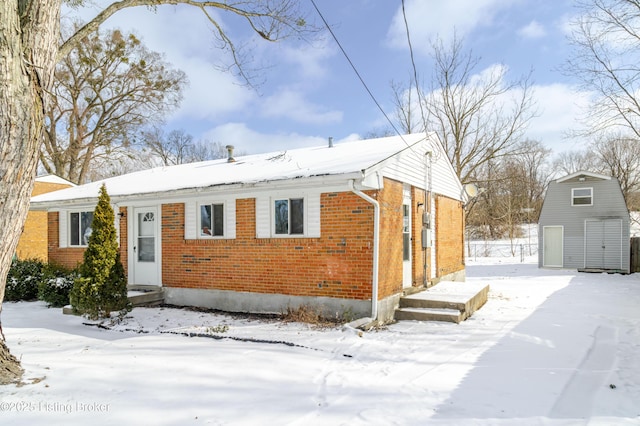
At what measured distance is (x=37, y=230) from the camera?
19.5 meters

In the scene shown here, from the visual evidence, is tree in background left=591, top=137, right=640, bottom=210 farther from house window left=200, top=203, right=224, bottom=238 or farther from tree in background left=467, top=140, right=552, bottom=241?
house window left=200, top=203, right=224, bottom=238

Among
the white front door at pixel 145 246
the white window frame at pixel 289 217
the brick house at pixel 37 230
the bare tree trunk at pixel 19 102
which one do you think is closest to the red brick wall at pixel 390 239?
the white window frame at pixel 289 217

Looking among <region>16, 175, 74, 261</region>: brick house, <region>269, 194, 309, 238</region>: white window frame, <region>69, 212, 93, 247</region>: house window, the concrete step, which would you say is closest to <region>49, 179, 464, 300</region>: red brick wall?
<region>269, 194, 309, 238</region>: white window frame

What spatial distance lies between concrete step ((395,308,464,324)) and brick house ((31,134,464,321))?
12.7 inches

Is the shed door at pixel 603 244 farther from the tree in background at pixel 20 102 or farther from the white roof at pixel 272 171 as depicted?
the tree in background at pixel 20 102

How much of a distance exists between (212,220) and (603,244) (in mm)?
17458

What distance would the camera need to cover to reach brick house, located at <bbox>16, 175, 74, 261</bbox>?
1866cm

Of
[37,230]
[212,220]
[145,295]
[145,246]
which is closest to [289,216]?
[212,220]

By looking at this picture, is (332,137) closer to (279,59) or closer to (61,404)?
(279,59)

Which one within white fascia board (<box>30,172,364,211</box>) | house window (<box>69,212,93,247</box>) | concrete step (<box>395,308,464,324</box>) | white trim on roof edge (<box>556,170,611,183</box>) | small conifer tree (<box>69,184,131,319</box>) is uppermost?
white trim on roof edge (<box>556,170,611,183</box>)

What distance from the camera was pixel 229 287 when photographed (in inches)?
351

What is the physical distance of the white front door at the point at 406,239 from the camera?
897 centimetres

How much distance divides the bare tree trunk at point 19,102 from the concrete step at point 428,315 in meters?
6.26

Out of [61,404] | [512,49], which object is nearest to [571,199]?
[512,49]
